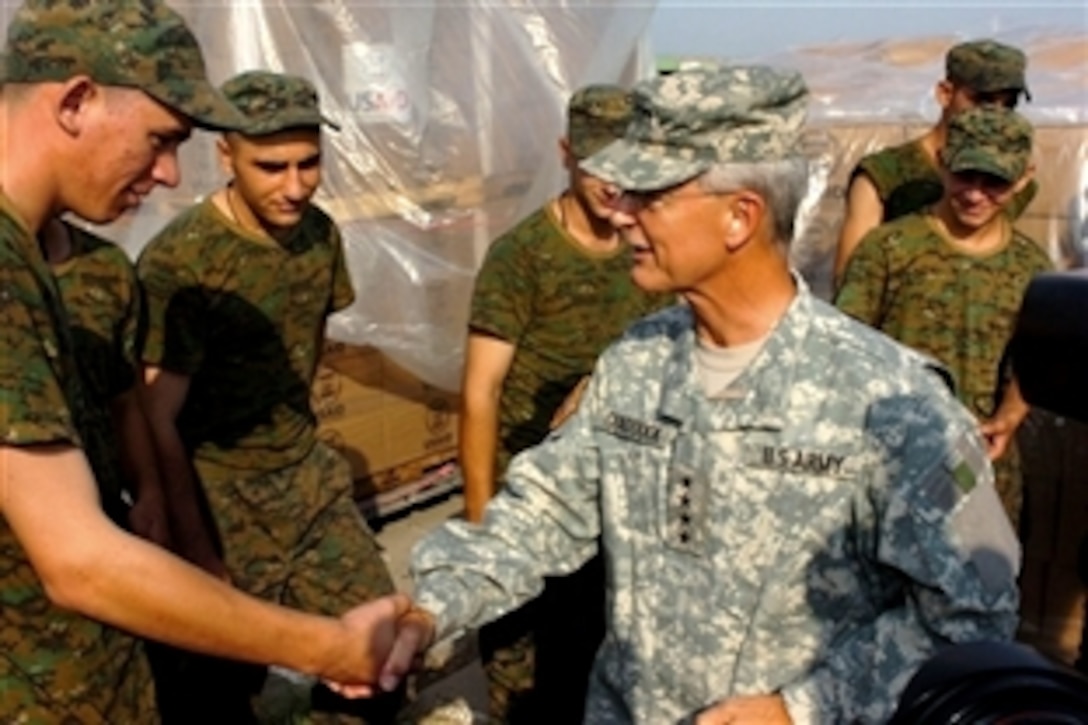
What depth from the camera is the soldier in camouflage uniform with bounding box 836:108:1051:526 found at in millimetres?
3678

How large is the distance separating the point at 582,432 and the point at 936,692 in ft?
4.15

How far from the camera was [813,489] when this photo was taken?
1982 millimetres

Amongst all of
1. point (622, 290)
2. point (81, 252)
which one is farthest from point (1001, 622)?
point (81, 252)

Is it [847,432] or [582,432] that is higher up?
[847,432]

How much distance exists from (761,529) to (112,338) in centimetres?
167

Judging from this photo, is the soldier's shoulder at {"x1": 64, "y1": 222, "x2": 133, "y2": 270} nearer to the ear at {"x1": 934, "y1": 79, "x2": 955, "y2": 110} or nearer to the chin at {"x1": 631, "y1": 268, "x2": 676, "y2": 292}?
the chin at {"x1": 631, "y1": 268, "x2": 676, "y2": 292}

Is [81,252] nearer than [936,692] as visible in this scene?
No

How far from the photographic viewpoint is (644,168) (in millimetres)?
2049

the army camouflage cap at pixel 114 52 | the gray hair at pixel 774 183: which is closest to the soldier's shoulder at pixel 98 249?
the army camouflage cap at pixel 114 52

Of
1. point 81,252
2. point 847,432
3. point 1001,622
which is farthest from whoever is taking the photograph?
point 81,252

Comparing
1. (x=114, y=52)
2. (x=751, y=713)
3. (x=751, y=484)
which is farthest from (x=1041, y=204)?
(x=114, y=52)

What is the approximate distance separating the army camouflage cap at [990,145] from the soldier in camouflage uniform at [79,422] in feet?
7.44

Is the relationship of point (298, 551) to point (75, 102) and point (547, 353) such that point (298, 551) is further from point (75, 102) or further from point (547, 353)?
point (75, 102)

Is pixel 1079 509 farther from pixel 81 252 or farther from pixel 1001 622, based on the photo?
pixel 81 252
